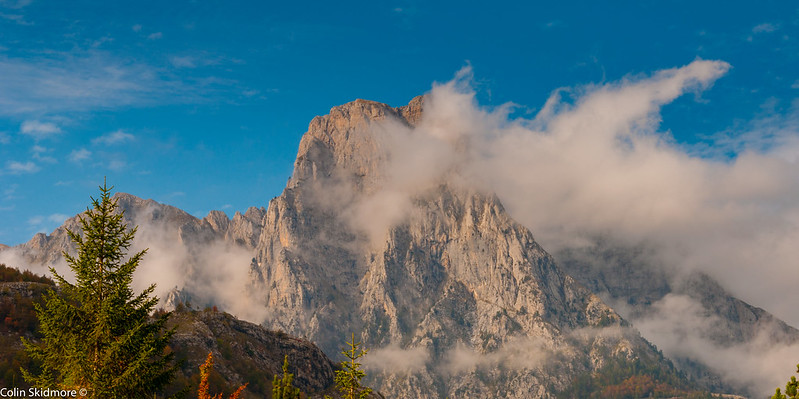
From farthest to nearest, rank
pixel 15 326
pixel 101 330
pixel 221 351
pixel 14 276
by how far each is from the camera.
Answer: pixel 221 351 → pixel 14 276 → pixel 15 326 → pixel 101 330

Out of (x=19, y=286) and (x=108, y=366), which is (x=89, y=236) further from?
(x=19, y=286)

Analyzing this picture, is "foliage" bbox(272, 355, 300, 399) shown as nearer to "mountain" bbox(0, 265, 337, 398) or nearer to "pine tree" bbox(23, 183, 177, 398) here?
"pine tree" bbox(23, 183, 177, 398)

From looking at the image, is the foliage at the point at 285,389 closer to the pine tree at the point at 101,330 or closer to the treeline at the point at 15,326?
the pine tree at the point at 101,330

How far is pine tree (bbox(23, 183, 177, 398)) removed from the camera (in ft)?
136

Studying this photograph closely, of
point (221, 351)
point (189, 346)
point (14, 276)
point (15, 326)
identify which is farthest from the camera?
point (221, 351)

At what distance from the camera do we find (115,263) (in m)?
44.3

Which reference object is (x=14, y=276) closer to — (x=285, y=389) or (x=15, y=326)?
(x=15, y=326)

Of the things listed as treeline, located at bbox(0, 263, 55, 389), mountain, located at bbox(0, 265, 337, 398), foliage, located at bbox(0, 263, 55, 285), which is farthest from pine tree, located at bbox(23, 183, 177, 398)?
foliage, located at bbox(0, 263, 55, 285)

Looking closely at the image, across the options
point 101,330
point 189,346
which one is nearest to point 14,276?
point 189,346

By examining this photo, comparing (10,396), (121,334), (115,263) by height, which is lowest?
(10,396)

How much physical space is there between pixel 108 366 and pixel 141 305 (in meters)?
4.73

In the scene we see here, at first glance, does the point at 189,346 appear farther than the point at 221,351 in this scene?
No

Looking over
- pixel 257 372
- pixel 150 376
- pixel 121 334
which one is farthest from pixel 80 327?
pixel 257 372

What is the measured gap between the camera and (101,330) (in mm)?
42156
